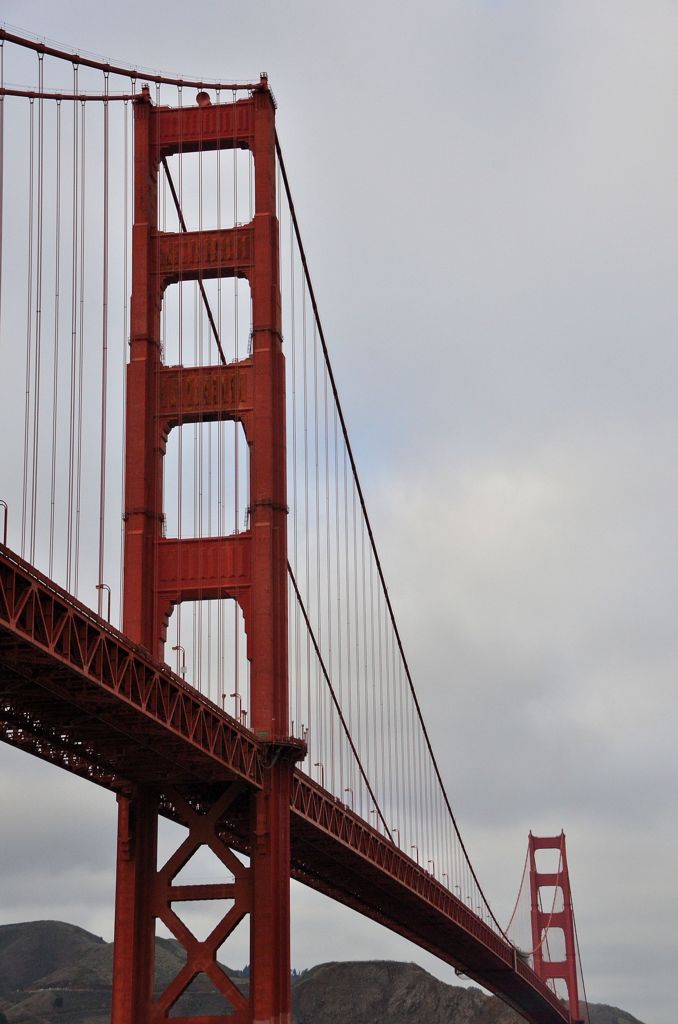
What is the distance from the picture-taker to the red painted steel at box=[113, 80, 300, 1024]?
147 feet

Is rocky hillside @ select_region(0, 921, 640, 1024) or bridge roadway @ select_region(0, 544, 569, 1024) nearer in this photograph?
bridge roadway @ select_region(0, 544, 569, 1024)

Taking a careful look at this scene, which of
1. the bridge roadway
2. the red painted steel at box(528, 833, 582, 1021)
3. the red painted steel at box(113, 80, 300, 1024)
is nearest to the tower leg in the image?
the red painted steel at box(113, 80, 300, 1024)

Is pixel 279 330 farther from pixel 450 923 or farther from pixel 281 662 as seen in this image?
pixel 450 923

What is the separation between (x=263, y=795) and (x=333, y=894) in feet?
70.0

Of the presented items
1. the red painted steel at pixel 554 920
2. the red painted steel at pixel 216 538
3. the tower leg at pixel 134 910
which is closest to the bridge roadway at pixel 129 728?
the tower leg at pixel 134 910

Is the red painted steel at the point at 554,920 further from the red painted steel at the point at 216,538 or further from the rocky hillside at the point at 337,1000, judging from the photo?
the red painted steel at the point at 216,538

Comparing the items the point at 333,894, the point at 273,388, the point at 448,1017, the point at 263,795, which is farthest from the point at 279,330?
the point at 448,1017

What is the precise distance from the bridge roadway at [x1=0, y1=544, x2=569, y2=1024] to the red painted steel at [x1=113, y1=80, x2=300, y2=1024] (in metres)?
1.62

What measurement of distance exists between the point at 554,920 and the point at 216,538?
97906mm

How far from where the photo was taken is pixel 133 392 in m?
48.0

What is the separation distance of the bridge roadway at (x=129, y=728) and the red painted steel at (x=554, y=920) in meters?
69.9

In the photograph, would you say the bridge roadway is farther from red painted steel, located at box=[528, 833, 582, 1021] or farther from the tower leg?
red painted steel, located at box=[528, 833, 582, 1021]

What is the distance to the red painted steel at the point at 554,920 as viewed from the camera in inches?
5177

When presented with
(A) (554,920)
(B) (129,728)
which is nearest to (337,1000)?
(A) (554,920)
